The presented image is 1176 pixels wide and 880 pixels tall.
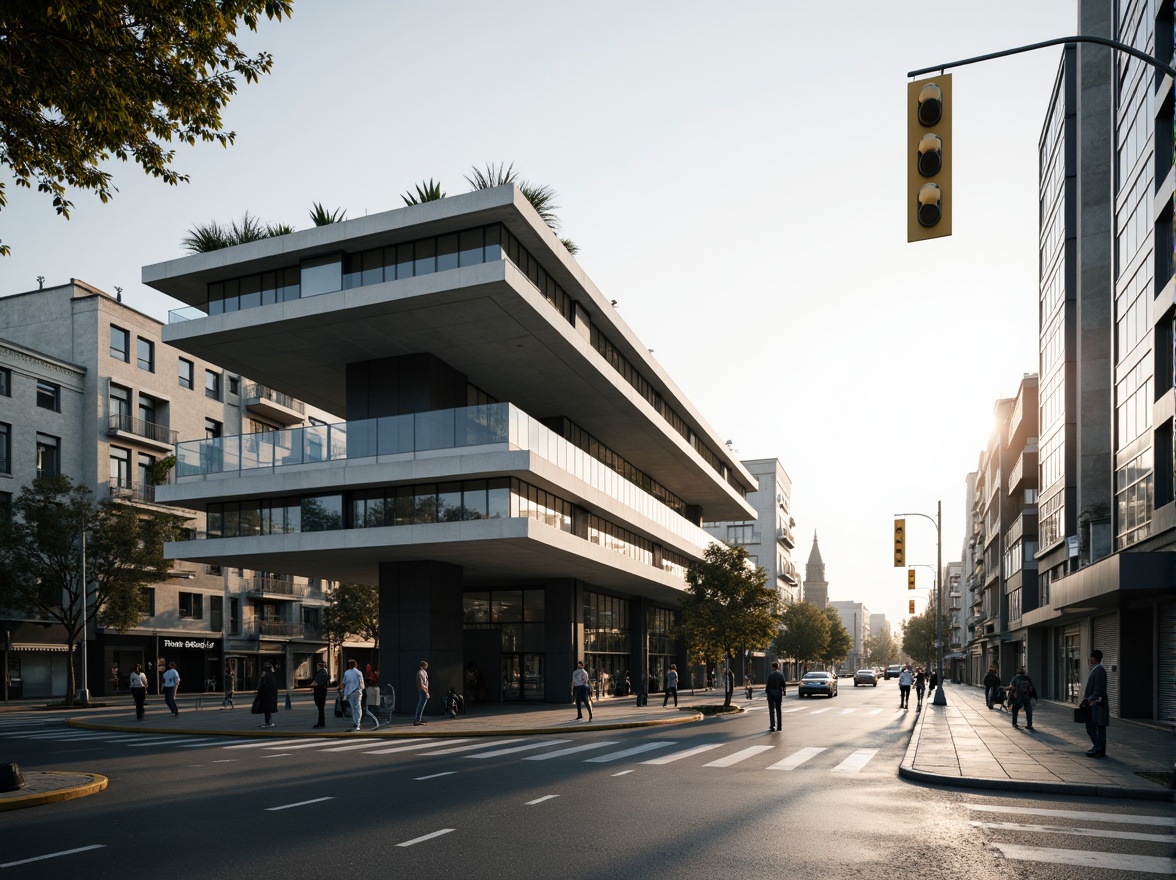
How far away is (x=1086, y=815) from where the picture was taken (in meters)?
11.9

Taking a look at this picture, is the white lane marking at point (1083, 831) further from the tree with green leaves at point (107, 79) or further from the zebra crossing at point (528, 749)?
the tree with green leaves at point (107, 79)

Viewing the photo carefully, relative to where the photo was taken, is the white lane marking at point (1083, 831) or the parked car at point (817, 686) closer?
the white lane marking at point (1083, 831)

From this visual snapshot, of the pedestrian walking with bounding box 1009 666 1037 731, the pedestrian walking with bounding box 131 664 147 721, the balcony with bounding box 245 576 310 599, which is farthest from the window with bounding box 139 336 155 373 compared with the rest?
the pedestrian walking with bounding box 1009 666 1037 731

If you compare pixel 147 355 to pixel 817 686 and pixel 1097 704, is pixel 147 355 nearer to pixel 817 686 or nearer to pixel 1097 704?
pixel 817 686

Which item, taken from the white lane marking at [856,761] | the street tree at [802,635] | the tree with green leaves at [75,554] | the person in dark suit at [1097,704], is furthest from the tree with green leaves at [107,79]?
the street tree at [802,635]

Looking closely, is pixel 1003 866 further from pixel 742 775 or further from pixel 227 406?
pixel 227 406

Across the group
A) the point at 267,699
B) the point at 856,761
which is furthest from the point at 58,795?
the point at 267,699

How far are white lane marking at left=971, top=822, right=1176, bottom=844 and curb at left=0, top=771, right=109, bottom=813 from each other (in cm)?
1104

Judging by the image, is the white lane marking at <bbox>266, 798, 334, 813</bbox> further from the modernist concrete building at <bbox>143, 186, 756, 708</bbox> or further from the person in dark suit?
the modernist concrete building at <bbox>143, 186, 756, 708</bbox>

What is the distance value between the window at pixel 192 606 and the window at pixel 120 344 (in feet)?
43.7

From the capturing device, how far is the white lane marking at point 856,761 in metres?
16.8

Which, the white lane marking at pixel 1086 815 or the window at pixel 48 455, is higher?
the window at pixel 48 455

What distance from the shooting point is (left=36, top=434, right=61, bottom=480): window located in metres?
47.9

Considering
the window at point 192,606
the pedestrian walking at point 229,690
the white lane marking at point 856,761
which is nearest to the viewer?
the white lane marking at point 856,761
